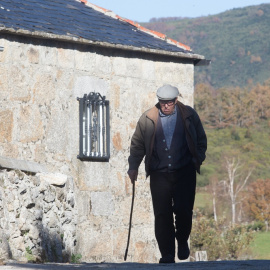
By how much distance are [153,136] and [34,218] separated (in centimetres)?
146

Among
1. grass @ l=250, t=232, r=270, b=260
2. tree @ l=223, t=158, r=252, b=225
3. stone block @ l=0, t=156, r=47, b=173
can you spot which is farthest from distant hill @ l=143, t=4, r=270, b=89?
stone block @ l=0, t=156, r=47, b=173

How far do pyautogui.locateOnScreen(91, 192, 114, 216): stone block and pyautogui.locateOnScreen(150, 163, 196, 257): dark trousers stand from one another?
380 centimetres

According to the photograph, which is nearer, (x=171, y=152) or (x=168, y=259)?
(x=171, y=152)

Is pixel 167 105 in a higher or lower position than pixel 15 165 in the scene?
higher

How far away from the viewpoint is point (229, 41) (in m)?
152

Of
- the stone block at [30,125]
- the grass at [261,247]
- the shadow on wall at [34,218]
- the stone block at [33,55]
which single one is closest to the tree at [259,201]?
the grass at [261,247]

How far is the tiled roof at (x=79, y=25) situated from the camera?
11.0m

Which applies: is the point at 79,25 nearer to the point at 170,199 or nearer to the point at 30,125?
the point at 30,125

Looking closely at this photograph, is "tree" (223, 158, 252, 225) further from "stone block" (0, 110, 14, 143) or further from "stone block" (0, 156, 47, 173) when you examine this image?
"stone block" (0, 156, 47, 173)

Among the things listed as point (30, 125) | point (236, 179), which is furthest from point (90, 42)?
point (236, 179)

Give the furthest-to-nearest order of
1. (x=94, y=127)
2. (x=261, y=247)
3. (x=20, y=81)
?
(x=261, y=247) → (x=94, y=127) → (x=20, y=81)

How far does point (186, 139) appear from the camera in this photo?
24.3 feet

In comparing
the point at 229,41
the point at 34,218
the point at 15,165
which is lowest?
the point at 34,218

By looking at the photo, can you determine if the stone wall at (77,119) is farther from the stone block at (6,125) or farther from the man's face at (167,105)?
the man's face at (167,105)
